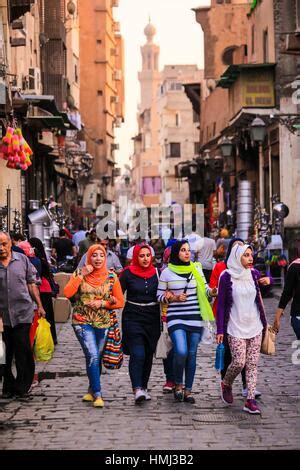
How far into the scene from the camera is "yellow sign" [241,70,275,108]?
108 feet

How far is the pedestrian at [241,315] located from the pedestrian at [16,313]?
208 centimetres

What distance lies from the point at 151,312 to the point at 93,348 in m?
0.72

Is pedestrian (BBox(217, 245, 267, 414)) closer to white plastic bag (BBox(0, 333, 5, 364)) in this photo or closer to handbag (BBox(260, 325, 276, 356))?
handbag (BBox(260, 325, 276, 356))

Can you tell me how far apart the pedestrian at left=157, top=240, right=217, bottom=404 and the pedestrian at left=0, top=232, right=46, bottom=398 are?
4.60 ft

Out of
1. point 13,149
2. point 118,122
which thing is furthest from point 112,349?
point 118,122

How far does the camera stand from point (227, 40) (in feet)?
165

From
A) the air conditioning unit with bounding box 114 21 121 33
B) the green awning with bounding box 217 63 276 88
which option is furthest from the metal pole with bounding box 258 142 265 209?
the air conditioning unit with bounding box 114 21 121 33

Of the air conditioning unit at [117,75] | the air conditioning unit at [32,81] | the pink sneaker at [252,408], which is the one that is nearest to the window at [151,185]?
the air conditioning unit at [117,75]

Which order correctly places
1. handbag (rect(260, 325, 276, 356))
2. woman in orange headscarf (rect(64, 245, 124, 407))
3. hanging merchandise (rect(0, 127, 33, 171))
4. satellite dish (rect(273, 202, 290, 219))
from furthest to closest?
1. satellite dish (rect(273, 202, 290, 219))
2. hanging merchandise (rect(0, 127, 33, 171))
3. woman in orange headscarf (rect(64, 245, 124, 407))
4. handbag (rect(260, 325, 276, 356))

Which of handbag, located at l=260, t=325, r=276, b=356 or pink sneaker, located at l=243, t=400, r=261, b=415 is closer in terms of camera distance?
pink sneaker, located at l=243, t=400, r=261, b=415

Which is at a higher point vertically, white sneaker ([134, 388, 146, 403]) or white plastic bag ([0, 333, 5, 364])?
white plastic bag ([0, 333, 5, 364])

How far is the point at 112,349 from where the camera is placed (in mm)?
10930

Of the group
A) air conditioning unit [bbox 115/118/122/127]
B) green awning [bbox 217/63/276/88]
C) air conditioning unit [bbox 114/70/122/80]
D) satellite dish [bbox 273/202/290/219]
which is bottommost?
satellite dish [bbox 273/202/290/219]
